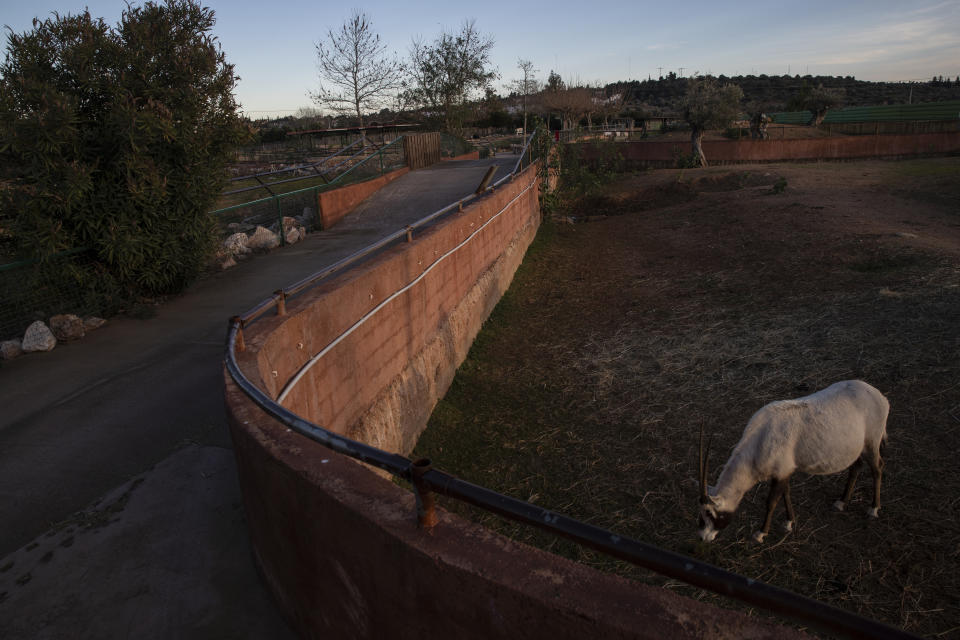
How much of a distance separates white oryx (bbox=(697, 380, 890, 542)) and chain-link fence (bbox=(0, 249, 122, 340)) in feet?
25.3

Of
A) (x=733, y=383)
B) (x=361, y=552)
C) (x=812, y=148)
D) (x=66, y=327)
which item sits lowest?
(x=733, y=383)

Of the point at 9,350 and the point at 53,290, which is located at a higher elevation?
the point at 53,290

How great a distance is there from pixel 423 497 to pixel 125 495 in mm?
3263

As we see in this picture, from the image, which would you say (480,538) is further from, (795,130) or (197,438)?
(795,130)

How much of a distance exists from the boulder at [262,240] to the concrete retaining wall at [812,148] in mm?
18024

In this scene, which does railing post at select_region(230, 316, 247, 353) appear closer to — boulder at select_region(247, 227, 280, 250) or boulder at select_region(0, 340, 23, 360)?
boulder at select_region(0, 340, 23, 360)

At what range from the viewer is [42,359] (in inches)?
268

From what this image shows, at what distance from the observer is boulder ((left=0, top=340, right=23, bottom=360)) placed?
22.4ft

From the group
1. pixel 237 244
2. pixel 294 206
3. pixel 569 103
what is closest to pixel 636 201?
pixel 294 206

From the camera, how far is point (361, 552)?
2379 mm

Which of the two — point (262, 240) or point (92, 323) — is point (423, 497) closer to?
point (92, 323)

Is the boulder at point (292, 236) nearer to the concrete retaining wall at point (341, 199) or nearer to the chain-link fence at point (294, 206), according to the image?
the chain-link fence at point (294, 206)

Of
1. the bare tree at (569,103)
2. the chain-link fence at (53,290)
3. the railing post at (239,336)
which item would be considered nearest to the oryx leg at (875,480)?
the railing post at (239,336)

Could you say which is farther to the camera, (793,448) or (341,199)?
(341,199)
